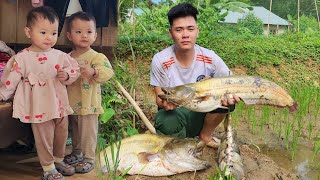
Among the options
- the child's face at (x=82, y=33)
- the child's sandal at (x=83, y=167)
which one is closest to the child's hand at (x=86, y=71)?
the child's face at (x=82, y=33)

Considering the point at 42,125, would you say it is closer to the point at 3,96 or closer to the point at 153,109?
the point at 3,96

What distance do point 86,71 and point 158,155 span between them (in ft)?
3.03

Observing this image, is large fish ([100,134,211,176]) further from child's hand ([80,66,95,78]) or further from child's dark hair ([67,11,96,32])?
child's dark hair ([67,11,96,32])

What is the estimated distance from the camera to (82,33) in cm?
236

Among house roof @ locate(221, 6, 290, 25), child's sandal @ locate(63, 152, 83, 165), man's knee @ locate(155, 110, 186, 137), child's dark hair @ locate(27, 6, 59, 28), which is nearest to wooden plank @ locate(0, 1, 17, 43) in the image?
child's dark hair @ locate(27, 6, 59, 28)

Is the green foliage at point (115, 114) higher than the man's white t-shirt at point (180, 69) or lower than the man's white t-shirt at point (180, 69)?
lower

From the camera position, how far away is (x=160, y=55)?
10.2 feet

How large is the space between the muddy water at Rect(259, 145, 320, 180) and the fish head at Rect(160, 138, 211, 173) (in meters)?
0.92

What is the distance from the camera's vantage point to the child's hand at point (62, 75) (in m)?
2.26

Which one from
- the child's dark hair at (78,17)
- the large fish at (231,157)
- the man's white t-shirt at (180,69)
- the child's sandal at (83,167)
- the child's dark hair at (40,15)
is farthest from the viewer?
the man's white t-shirt at (180,69)

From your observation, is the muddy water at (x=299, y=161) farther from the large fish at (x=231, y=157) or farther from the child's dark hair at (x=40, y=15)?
the child's dark hair at (x=40, y=15)

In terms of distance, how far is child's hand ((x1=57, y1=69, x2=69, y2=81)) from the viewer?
2.26 meters

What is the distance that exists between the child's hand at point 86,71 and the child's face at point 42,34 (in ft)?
0.79

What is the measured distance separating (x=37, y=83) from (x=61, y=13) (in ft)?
1.40
